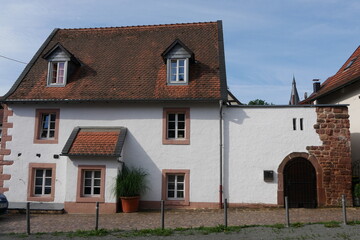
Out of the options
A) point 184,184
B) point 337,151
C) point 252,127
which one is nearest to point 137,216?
point 184,184

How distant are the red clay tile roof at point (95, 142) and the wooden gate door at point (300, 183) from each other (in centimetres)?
723

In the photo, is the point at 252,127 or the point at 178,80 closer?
the point at 252,127

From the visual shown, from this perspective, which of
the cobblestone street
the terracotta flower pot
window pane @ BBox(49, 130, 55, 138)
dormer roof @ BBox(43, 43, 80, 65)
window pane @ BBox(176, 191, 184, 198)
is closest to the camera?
the cobblestone street

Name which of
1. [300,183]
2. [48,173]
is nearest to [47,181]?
[48,173]

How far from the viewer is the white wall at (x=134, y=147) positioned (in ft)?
47.9

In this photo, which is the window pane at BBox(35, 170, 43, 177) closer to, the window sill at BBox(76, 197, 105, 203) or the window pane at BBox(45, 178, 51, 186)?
the window pane at BBox(45, 178, 51, 186)

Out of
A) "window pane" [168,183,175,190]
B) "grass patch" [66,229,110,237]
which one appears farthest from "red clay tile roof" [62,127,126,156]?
"grass patch" [66,229,110,237]

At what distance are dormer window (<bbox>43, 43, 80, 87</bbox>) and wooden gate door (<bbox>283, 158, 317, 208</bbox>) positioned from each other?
11.1 m

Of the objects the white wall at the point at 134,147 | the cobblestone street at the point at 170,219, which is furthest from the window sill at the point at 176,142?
the cobblestone street at the point at 170,219

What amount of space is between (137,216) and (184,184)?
2760mm

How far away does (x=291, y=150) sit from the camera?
14.5m

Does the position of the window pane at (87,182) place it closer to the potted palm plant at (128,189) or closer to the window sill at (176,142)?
the potted palm plant at (128,189)

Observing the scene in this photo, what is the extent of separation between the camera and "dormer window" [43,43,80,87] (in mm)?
16266

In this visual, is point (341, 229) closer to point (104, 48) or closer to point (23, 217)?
point (23, 217)
